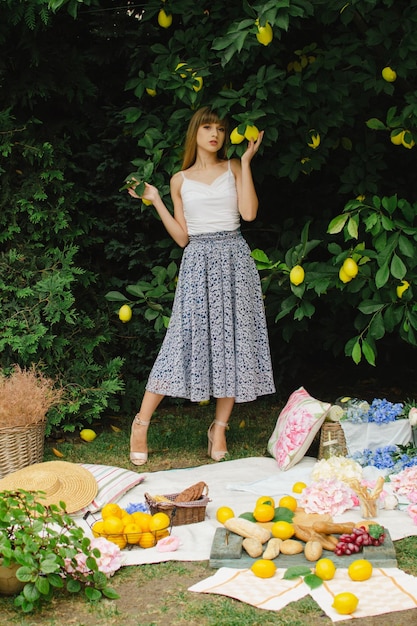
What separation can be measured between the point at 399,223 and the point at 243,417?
188cm

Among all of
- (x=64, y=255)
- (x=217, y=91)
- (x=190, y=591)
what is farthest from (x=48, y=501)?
(x=217, y=91)

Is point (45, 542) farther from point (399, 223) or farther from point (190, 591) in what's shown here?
point (399, 223)

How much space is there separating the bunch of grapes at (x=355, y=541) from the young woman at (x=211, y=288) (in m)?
1.29

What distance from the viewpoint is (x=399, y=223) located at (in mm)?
3814

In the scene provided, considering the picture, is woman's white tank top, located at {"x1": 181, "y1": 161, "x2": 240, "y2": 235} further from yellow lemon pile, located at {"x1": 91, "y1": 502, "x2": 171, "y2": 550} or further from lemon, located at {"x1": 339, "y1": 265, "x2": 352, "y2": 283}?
yellow lemon pile, located at {"x1": 91, "y1": 502, "x2": 171, "y2": 550}

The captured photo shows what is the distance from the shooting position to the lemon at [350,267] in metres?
3.84

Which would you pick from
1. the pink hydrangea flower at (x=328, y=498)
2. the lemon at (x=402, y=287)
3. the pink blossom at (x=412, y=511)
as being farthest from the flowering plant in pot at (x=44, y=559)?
the lemon at (x=402, y=287)

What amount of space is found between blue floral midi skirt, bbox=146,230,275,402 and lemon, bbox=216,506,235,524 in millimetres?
912

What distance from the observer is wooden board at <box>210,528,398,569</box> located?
296 cm

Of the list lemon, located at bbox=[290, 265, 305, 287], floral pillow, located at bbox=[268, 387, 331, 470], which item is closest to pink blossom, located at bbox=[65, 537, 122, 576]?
floral pillow, located at bbox=[268, 387, 331, 470]

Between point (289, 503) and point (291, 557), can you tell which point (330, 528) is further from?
point (289, 503)

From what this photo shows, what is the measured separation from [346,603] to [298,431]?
1559 millimetres

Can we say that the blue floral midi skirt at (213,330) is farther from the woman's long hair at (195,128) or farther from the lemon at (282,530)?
the lemon at (282,530)

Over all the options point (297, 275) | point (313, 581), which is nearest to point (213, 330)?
point (297, 275)
